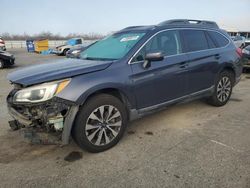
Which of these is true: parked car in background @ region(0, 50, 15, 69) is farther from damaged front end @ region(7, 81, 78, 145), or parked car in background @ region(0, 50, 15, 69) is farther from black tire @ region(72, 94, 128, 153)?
black tire @ region(72, 94, 128, 153)

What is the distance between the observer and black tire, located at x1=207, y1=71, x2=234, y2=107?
5.32 metres

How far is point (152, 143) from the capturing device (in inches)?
151

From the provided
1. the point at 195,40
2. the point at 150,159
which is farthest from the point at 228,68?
the point at 150,159

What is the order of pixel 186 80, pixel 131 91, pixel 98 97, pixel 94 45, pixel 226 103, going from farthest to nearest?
pixel 226 103, pixel 94 45, pixel 186 80, pixel 131 91, pixel 98 97

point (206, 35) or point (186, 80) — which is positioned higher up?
point (206, 35)

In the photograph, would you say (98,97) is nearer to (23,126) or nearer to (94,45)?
(23,126)

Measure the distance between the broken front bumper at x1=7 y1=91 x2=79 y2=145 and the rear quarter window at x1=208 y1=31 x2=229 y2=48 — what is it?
3416mm

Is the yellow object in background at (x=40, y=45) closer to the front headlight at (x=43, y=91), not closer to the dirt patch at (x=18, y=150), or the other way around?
the dirt patch at (x=18, y=150)

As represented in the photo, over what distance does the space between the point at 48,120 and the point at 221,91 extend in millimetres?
3788

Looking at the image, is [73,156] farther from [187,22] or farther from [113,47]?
[187,22]

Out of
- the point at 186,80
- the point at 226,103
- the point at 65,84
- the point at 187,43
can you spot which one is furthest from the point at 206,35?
the point at 65,84

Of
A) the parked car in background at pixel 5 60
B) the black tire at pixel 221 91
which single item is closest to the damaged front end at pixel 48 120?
the black tire at pixel 221 91

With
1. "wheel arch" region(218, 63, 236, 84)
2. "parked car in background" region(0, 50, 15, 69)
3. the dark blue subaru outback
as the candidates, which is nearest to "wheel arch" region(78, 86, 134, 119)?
the dark blue subaru outback

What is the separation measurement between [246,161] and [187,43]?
7.38 feet
